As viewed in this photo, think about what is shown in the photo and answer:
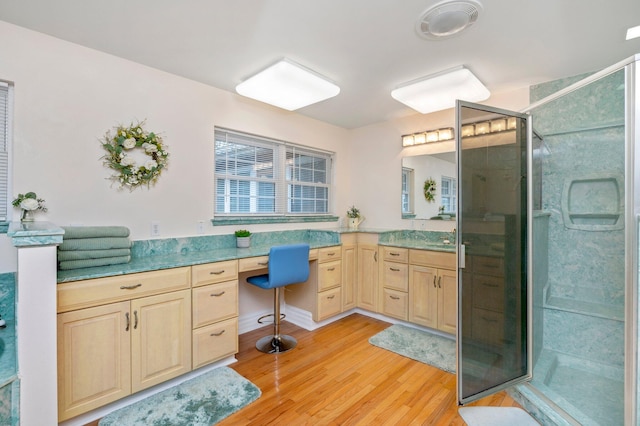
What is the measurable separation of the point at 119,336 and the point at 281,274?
4.11 feet

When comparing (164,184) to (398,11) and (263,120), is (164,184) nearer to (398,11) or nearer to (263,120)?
(263,120)

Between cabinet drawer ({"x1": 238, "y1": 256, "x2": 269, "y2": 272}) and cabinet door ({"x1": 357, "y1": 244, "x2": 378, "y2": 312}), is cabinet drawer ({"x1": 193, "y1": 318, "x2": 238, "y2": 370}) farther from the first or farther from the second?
cabinet door ({"x1": 357, "y1": 244, "x2": 378, "y2": 312})

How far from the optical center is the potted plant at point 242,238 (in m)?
3.00

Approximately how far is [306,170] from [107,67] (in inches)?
91.8

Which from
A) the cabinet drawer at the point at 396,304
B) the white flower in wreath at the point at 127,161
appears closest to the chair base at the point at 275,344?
the cabinet drawer at the point at 396,304

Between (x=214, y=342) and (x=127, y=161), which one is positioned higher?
(x=127, y=161)

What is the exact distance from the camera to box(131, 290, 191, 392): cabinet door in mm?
1958

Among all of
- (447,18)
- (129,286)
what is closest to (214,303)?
(129,286)

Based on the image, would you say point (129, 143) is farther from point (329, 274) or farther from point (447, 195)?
point (447, 195)

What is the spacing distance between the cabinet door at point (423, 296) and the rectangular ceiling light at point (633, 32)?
2.29 m

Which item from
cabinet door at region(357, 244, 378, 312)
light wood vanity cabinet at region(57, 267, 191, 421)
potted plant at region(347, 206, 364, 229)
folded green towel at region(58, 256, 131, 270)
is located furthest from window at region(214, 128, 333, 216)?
light wood vanity cabinet at region(57, 267, 191, 421)

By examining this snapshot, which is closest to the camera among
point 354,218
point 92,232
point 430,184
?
point 92,232

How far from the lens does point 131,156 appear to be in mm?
2393

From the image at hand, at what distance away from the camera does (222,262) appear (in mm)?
2406
